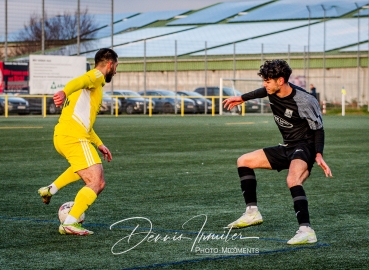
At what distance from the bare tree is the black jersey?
34.0 meters

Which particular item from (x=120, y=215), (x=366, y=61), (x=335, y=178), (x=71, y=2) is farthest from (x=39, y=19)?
(x=120, y=215)

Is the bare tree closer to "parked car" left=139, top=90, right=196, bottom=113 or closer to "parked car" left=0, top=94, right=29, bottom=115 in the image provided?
"parked car" left=0, top=94, right=29, bottom=115

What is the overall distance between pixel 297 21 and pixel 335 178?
50.2 meters

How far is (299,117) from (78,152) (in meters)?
1.95

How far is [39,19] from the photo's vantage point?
131ft

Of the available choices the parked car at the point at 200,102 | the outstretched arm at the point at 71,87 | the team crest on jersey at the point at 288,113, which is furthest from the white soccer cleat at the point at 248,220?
the parked car at the point at 200,102

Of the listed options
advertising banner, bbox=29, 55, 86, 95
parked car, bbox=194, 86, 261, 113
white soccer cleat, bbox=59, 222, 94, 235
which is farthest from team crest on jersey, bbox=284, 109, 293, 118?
parked car, bbox=194, 86, 261, 113

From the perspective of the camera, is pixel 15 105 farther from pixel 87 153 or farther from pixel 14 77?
pixel 87 153

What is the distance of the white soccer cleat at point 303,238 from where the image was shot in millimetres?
6602

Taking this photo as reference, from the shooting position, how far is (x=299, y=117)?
7.18m

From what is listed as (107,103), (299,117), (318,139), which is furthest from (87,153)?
(107,103)

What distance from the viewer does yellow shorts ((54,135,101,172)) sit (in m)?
7.38

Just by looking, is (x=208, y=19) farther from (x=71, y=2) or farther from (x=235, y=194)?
(x=235, y=194)

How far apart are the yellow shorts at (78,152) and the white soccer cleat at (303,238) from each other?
1903 millimetres
